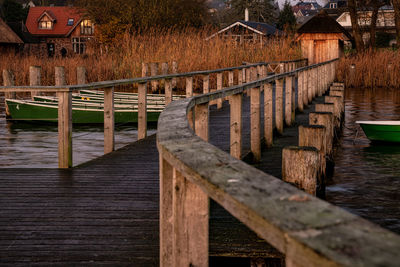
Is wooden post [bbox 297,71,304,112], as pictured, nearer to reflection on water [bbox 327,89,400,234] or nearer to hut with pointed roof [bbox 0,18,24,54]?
reflection on water [bbox 327,89,400,234]

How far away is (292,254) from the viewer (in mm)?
1354

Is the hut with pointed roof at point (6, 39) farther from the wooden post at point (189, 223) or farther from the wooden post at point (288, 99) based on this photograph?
the wooden post at point (189, 223)

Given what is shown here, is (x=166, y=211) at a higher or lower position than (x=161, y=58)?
lower

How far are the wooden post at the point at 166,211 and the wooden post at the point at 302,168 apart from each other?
288 cm

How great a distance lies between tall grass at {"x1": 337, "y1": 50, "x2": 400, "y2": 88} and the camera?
30.6m

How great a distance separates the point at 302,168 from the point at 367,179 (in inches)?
215

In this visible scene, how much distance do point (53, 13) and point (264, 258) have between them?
77001mm

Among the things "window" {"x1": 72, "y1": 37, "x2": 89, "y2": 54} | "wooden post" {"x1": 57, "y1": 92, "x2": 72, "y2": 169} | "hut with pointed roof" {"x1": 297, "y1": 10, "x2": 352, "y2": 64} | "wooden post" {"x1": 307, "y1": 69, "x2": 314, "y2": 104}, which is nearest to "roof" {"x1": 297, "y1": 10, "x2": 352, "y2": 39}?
"hut with pointed roof" {"x1": 297, "y1": 10, "x2": 352, "y2": 64}

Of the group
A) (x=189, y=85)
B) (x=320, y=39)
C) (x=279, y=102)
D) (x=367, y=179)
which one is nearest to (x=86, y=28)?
(x=320, y=39)

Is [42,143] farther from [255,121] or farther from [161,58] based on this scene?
[161,58]

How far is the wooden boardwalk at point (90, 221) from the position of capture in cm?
427

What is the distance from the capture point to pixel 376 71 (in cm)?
3112

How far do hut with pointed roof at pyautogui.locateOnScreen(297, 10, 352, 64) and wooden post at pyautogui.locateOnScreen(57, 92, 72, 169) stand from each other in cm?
3291

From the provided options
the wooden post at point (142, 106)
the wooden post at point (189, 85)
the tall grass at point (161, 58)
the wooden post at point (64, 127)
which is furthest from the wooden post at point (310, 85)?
the wooden post at point (64, 127)
